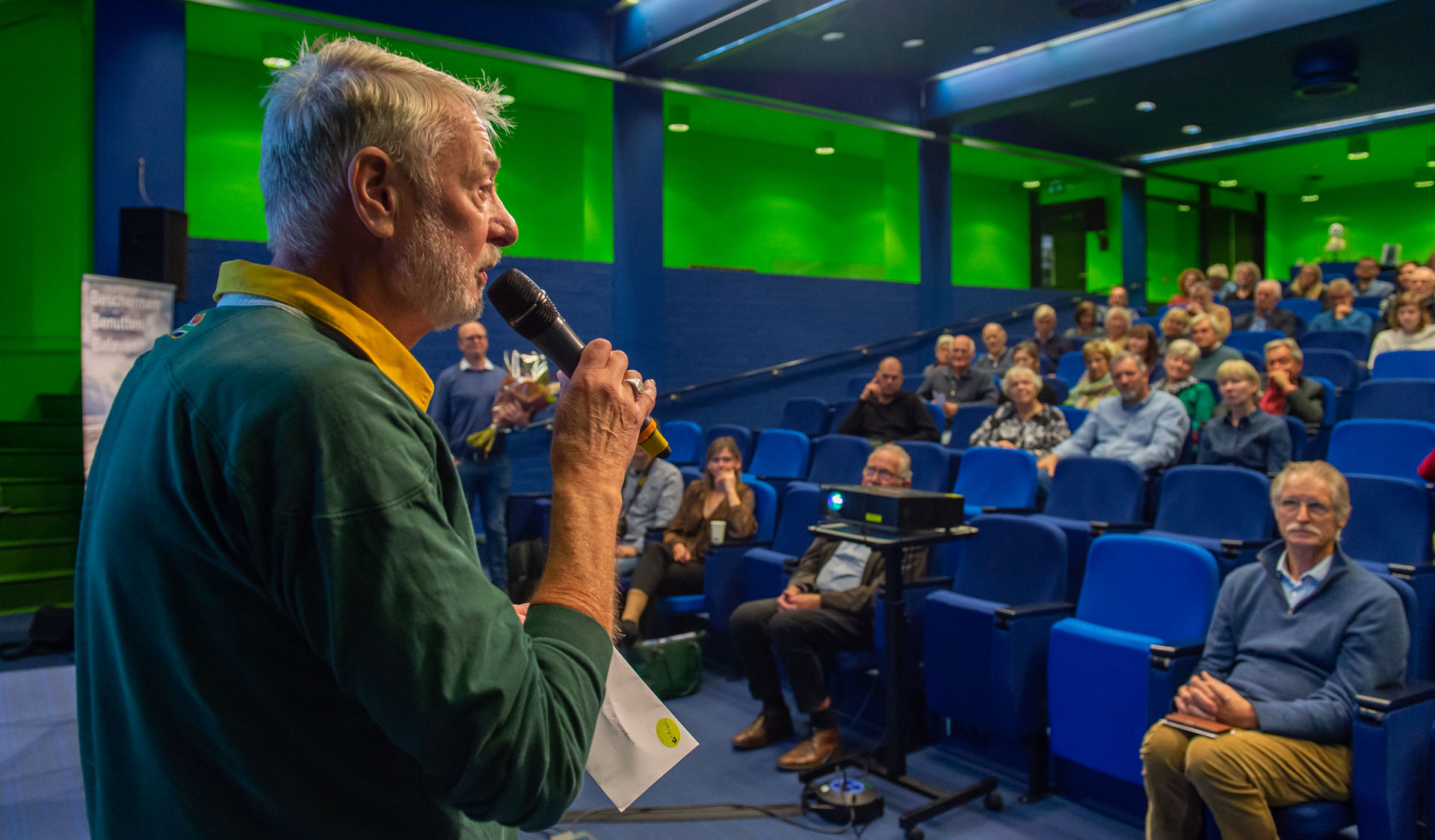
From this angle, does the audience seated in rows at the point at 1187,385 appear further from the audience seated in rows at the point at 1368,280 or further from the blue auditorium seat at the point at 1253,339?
the audience seated in rows at the point at 1368,280

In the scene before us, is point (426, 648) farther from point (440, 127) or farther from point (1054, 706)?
point (1054, 706)

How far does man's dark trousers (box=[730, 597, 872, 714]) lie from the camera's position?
3172 millimetres

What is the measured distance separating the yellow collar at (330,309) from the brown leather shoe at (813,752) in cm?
263

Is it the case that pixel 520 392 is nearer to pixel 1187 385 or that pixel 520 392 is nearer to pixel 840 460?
pixel 840 460

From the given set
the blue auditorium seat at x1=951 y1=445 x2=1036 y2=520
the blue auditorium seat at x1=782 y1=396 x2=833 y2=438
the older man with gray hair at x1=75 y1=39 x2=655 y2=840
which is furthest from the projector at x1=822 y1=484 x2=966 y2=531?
the blue auditorium seat at x1=782 y1=396 x2=833 y2=438

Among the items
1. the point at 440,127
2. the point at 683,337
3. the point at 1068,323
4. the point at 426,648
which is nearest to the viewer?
the point at 426,648

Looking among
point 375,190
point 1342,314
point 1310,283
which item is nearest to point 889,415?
point 1342,314

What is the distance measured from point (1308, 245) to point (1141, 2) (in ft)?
31.1

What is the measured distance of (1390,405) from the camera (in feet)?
14.8

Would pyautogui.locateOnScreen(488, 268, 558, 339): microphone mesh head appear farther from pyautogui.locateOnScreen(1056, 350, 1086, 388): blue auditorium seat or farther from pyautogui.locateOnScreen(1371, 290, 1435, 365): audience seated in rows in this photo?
pyautogui.locateOnScreen(1056, 350, 1086, 388): blue auditorium seat

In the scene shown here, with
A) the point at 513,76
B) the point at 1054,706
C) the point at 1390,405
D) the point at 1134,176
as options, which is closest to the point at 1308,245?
the point at 1134,176

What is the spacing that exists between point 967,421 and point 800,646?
274cm

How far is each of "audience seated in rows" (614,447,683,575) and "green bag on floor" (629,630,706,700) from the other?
0.60 metres

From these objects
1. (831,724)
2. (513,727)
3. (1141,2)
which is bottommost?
(831,724)
